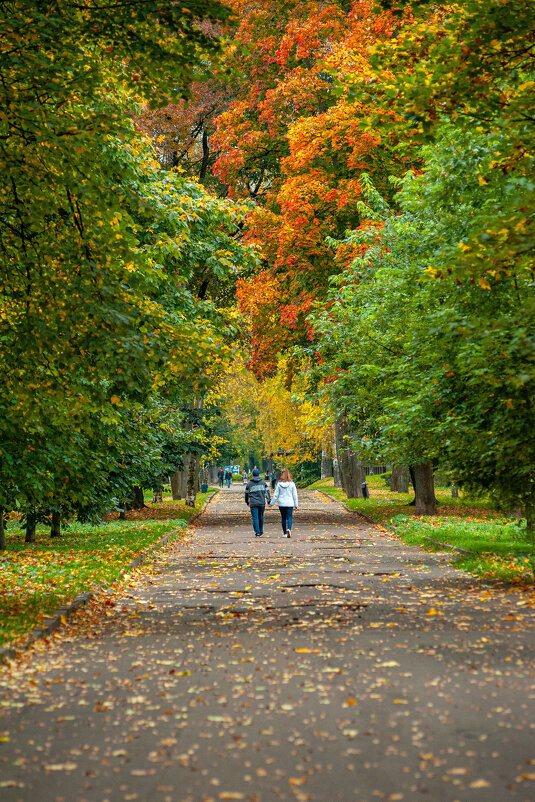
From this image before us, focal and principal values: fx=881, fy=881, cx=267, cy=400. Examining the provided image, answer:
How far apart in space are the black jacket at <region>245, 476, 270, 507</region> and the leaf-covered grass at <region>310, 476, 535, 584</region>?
3.40 metres

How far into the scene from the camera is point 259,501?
869 inches

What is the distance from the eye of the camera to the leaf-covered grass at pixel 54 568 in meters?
9.90

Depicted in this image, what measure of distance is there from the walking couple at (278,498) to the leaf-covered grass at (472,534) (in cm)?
268

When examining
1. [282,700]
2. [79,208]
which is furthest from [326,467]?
[282,700]

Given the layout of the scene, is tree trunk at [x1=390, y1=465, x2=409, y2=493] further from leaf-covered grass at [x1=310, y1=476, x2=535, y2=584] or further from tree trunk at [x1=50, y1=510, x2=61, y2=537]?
tree trunk at [x1=50, y1=510, x2=61, y2=537]

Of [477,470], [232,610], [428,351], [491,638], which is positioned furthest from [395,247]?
[491,638]

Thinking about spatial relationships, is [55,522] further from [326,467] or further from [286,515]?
[326,467]

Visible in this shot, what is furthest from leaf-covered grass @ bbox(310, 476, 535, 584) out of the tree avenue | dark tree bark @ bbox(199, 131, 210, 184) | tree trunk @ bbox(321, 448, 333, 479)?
tree trunk @ bbox(321, 448, 333, 479)

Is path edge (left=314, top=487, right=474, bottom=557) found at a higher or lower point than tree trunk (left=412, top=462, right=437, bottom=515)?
lower

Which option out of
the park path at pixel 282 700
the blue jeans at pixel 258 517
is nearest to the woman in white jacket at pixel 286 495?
the blue jeans at pixel 258 517

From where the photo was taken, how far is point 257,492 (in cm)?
2194

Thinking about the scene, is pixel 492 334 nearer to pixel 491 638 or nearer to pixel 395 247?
pixel 491 638

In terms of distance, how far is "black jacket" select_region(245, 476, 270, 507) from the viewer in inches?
864

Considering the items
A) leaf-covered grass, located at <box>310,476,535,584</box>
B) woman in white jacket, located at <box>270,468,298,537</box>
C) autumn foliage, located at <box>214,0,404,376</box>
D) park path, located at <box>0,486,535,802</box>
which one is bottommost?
park path, located at <box>0,486,535,802</box>
